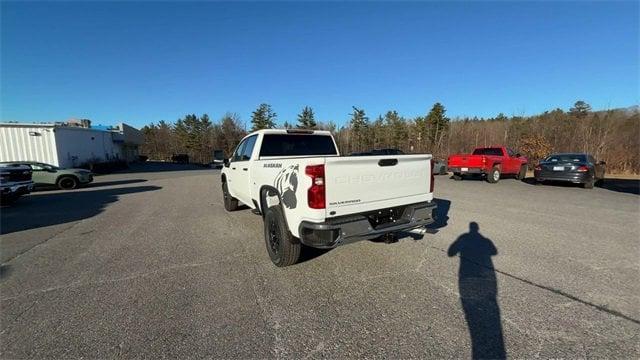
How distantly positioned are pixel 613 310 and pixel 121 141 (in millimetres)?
51101

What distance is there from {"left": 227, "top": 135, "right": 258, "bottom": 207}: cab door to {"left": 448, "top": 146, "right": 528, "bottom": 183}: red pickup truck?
1195cm

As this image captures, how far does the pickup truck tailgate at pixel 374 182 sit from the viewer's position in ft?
11.8

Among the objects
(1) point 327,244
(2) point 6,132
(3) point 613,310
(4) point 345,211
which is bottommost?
(3) point 613,310

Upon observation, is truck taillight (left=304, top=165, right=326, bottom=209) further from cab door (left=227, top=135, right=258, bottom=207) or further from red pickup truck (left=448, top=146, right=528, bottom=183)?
red pickup truck (left=448, top=146, right=528, bottom=183)

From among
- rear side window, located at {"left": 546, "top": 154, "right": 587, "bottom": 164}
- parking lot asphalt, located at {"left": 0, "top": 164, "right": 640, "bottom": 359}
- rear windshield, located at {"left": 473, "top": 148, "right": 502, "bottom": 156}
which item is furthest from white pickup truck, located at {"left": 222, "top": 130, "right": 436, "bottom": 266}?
rear windshield, located at {"left": 473, "top": 148, "right": 502, "bottom": 156}

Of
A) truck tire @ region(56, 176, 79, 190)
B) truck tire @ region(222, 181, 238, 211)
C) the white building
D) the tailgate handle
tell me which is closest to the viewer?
the tailgate handle

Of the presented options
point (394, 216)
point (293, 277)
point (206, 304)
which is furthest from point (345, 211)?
point (206, 304)

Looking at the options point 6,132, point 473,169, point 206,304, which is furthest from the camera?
point 6,132

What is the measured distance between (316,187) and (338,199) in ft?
1.06

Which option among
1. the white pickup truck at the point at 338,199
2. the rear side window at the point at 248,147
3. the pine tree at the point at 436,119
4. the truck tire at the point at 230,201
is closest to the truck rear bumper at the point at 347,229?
the white pickup truck at the point at 338,199

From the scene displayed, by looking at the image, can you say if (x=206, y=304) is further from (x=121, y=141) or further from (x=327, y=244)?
(x=121, y=141)

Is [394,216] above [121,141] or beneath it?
beneath

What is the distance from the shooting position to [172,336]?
2830 millimetres

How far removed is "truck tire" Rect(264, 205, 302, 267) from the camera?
13.5 ft
